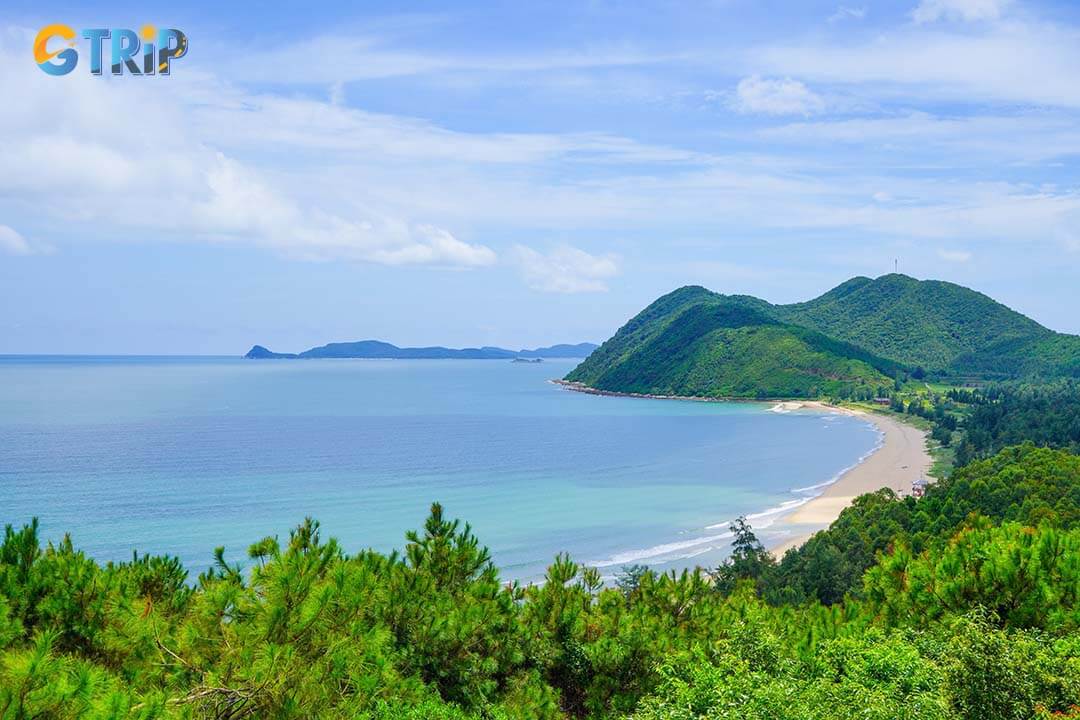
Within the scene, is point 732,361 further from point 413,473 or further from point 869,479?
point 413,473

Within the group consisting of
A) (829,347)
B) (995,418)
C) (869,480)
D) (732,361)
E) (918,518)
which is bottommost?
(869,480)

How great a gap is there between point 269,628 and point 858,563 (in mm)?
24580

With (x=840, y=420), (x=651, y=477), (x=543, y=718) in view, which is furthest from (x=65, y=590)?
(x=840, y=420)

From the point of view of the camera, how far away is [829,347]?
5261 inches

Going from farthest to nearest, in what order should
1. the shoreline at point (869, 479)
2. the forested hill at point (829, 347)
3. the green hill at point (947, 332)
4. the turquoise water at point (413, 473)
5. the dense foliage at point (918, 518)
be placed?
the green hill at point (947, 332)
the forested hill at point (829, 347)
the shoreline at point (869, 479)
the turquoise water at point (413, 473)
the dense foliage at point (918, 518)

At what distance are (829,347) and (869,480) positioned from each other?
84.7 meters

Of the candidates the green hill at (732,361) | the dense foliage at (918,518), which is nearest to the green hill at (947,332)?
the green hill at (732,361)

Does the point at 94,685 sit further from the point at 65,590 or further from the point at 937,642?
the point at 937,642

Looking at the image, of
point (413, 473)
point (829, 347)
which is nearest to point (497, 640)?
point (413, 473)

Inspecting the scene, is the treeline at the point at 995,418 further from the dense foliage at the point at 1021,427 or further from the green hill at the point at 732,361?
the green hill at the point at 732,361

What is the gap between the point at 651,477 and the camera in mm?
55031

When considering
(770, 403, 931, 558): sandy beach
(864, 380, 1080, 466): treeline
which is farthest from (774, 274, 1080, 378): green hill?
(770, 403, 931, 558): sandy beach

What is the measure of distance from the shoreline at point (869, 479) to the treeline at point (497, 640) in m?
23.2

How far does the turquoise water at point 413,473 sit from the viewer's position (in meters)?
36.7
